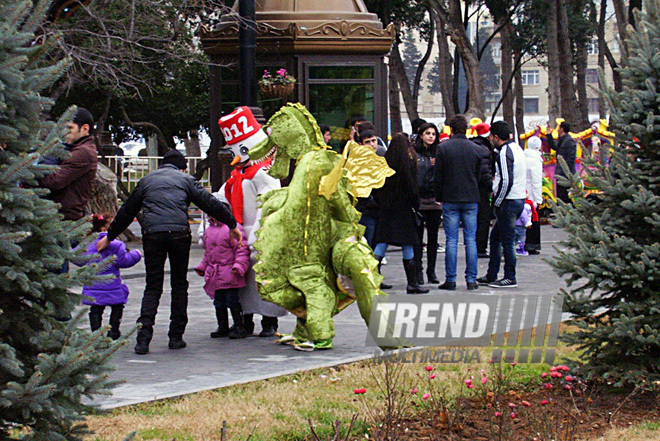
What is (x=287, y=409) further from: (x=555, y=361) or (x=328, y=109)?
(x=328, y=109)

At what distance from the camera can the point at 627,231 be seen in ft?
21.3

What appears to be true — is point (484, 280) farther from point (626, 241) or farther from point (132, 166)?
point (132, 166)

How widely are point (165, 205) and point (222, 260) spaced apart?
2.73ft

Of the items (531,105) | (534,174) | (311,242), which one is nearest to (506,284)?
(534,174)

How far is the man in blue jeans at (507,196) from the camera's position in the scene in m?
12.3

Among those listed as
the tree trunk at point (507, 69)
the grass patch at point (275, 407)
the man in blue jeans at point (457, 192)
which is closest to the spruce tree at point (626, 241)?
the grass patch at point (275, 407)

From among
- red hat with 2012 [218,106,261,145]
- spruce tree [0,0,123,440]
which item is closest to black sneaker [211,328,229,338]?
red hat with 2012 [218,106,261,145]

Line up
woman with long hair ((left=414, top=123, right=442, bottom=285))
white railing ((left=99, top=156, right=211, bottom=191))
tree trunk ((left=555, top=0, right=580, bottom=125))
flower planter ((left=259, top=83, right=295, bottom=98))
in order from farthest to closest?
tree trunk ((left=555, top=0, right=580, bottom=125))
white railing ((left=99, top=156, right=211, bottom=191))
flower planter ((left=259, top=83, right=295, bottom=98))
woman with long hair ((left=414, top=123, right=442, bottom=285))

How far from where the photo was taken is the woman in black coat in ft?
38.2

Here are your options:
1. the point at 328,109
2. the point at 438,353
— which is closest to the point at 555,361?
the point at 438,353

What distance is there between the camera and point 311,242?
8359 millimetres

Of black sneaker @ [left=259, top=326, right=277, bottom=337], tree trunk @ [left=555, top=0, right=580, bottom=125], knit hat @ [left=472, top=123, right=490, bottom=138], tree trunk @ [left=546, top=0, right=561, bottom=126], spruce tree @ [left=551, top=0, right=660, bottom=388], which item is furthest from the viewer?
tree trunk @ [left=555, top=0, right=580, bottom=125]

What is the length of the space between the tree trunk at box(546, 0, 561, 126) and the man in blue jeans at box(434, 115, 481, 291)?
67.7 ft

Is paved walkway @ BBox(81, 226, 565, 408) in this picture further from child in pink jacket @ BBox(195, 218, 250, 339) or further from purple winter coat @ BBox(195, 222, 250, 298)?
purple winter coat @ BBox(195, 222, 250, 298)
